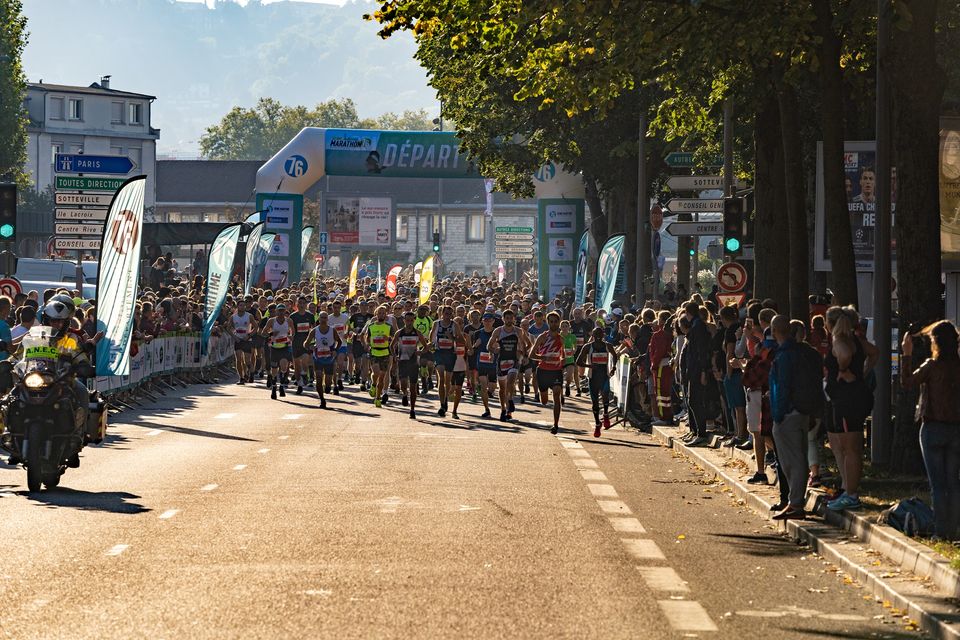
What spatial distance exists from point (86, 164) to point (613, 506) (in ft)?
52.2

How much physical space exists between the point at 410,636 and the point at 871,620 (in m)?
2.66

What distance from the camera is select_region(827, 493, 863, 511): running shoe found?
1350 centimetres

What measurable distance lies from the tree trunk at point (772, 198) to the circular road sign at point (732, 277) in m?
3.78

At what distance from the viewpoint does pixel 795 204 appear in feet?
70.6

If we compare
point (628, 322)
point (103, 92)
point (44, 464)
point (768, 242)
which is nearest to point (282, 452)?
point (44, 464)

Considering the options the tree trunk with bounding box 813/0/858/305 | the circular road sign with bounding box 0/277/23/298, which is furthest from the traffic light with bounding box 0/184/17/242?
the tree trunk with bounding box 813/0/858/305

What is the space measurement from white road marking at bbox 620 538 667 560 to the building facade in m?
115

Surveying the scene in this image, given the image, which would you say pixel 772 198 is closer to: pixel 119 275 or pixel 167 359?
pixel 119 275

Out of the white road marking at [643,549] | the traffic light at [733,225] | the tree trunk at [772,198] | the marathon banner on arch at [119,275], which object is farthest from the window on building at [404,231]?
the white road marking at [643,549]

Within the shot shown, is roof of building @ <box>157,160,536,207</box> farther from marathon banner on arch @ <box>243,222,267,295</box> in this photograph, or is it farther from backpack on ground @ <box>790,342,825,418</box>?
backpack on ground @ <box>790,342,825,418</box>

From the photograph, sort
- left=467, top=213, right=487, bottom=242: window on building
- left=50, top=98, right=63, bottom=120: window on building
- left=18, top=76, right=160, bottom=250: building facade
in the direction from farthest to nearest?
left=467, top=213, right=487, bottom=242: window on building < left=50, top=98, right=63, bottom=120: window on building < left=18, top=76, right=160, bottom=250: building facade

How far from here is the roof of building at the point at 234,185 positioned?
128 m

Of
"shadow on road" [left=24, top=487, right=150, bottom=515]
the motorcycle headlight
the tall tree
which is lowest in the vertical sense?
"shadow on road" [left=24, top=487, right=150, bottom=515]

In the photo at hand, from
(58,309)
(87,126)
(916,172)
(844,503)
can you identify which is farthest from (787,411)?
(87,126)
